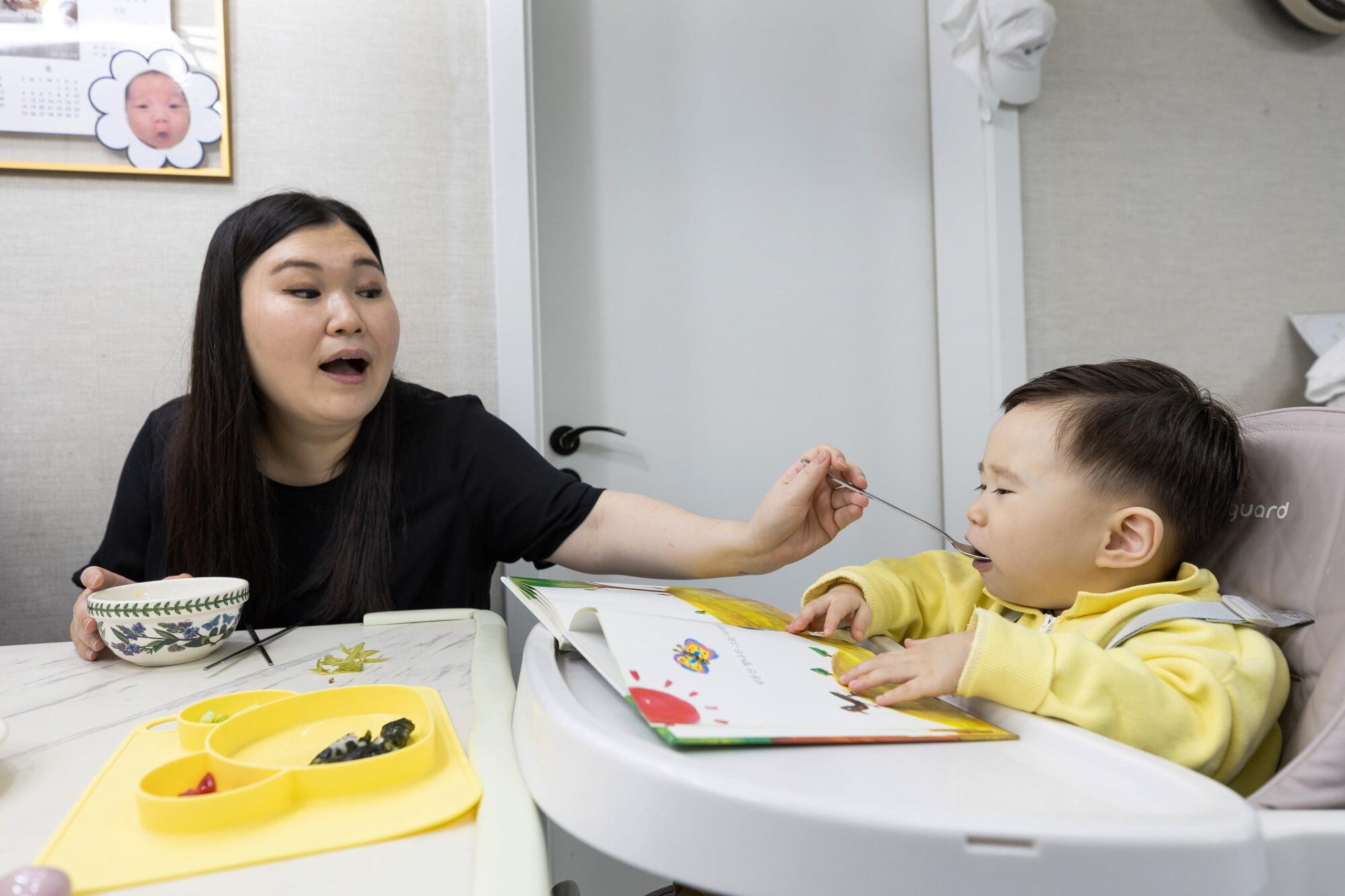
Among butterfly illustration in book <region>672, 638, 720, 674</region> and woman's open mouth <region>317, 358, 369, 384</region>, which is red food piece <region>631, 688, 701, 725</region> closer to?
butterfly illustration in book <region>672, 638, 720, 674</region>

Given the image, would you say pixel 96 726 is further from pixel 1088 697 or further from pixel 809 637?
pixel 1088 697

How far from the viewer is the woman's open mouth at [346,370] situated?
3.94 feet

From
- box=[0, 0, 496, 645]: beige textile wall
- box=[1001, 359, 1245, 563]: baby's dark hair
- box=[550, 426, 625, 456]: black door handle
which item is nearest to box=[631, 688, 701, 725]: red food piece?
box=[1001, 359, 1245, 563]: baby's dark hair

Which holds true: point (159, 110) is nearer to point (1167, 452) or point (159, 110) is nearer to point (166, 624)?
point (166, 624)

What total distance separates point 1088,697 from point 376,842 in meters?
0.50

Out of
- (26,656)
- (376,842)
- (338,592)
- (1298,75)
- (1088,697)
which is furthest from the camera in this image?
(1298,75)

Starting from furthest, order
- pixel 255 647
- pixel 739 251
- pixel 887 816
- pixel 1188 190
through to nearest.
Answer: pixel 1188 190
pixel 739 251
pixel 255 647
pixel 887 816

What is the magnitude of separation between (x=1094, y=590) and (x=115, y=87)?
1.79 metres

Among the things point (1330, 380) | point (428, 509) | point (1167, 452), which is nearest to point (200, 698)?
point (428, 509)

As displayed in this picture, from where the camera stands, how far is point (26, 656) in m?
0.95

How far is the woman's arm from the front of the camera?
98cm

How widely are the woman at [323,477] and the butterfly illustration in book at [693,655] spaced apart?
17.3 inches

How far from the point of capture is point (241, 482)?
1.22 metres

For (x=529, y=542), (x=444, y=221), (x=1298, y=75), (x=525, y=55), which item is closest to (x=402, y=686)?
(x=529, y=542)
